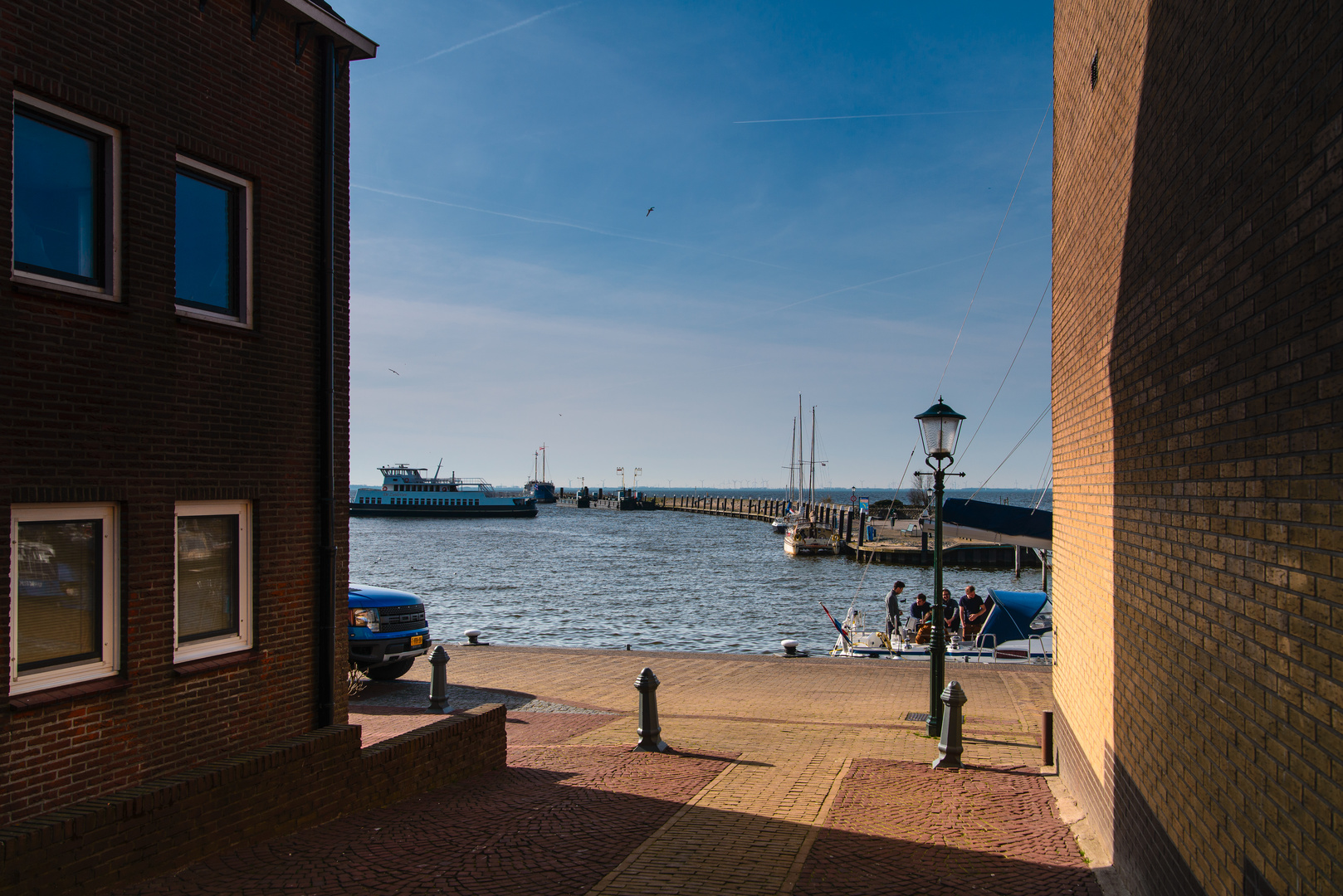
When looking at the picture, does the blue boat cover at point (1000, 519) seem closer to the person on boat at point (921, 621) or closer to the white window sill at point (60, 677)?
the person on boat at point (921, 621)

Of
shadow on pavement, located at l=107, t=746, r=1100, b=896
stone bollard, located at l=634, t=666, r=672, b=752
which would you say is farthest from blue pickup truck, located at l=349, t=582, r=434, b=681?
shadow on pavement, located at l=107, t=746, r=1100, b=896

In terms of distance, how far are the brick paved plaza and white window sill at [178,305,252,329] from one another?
415 cm

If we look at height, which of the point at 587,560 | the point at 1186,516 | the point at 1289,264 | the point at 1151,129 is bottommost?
the point at 587,560

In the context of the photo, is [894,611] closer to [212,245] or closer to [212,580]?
[212,580]

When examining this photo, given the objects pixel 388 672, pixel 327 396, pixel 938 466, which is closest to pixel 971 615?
pixel 938 466

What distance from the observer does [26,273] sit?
6230mm

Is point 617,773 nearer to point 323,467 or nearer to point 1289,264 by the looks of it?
point 323,467

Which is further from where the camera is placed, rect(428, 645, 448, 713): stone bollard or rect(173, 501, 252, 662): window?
rect(428, 645, 448, 713): stone bollard

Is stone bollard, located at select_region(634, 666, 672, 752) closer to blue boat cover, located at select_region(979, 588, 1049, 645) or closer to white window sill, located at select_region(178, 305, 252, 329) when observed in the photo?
white window sill, located at select_region(178, 305, 252, 329)

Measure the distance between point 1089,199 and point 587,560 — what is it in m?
59.9

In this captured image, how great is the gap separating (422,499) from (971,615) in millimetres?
113304

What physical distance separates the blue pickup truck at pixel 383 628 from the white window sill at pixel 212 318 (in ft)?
25.0

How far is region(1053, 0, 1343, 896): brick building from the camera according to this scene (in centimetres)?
324

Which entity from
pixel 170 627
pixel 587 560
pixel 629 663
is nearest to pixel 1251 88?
pixel 170 627
